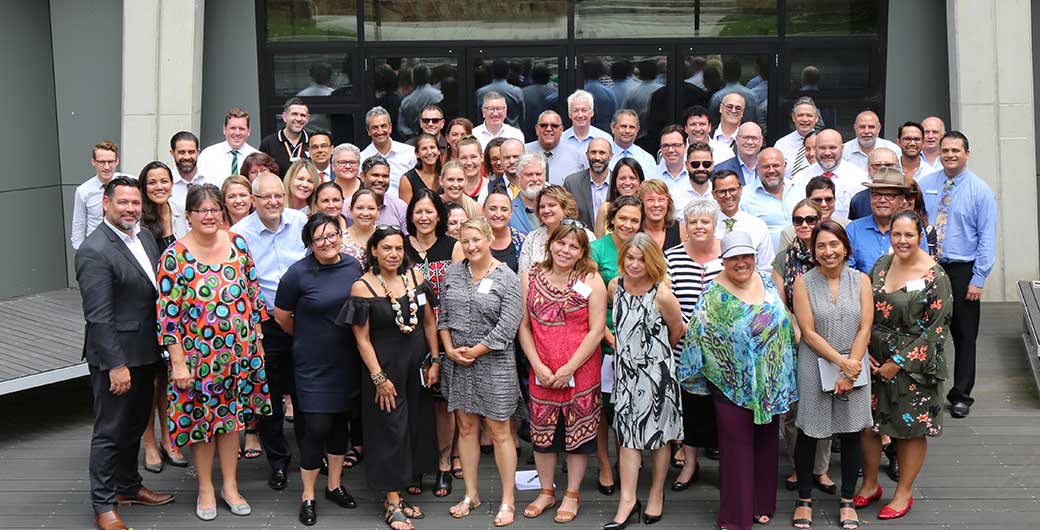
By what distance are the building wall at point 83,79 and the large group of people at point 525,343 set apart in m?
5.80

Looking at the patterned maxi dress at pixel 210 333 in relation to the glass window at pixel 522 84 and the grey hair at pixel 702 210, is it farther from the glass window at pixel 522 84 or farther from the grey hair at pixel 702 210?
the glass window at pixel 522 84

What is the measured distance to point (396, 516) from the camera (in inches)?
253

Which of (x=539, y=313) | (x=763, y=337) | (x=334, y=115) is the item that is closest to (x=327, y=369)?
(x=539, y=313)

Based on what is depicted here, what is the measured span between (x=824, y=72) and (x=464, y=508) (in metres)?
7.43

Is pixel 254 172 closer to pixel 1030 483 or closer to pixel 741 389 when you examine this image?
pixel 741 389

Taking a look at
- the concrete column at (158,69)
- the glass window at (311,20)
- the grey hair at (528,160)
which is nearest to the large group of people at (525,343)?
the grey hair at (528,160)

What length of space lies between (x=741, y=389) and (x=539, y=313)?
46.2 inches

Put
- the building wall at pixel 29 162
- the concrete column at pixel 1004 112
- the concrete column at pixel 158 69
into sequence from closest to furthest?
the concrete column at pixel 1004 112, the concrete column at pixel 158 69, the building wall at pixel 29 162

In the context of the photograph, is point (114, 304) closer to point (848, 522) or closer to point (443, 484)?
point (443, 484)

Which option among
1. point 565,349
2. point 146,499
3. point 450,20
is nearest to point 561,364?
point 565,349

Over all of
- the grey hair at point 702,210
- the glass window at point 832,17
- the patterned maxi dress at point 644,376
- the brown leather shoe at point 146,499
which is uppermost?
the glass window at point 832,17

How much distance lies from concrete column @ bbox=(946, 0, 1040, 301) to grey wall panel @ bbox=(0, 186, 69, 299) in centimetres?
949

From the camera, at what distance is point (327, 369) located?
21.4ft

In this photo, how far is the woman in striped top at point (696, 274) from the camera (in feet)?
21.1
